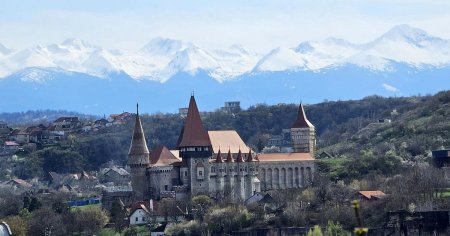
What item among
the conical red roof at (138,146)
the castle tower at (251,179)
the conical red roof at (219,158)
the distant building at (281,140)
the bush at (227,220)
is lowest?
the bush at (227,220)

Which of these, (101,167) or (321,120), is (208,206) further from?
(321,120)

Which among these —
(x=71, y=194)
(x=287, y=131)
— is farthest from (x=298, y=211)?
(x=287, y=131)

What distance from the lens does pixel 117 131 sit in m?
187

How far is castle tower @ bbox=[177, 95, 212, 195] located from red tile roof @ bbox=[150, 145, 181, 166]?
1579 millimetres

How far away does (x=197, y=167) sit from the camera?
109312 mm

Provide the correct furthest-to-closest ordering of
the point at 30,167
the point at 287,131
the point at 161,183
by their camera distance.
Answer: the point at 287,131 < the point at 30,167 < the point at 161,183

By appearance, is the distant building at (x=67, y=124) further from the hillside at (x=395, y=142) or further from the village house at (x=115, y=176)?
the hillside at (x=395, y=142)

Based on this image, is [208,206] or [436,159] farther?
[436,159]

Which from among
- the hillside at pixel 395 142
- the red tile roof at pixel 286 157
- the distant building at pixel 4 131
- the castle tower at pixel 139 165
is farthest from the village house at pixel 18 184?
the red tile roof at pixel 286 157

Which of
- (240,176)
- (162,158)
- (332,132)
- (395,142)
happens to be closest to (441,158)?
(240,176)

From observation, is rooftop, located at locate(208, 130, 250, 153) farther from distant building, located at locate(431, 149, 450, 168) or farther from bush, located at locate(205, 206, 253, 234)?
distant building, located at locate(431, 149, 450, 168)

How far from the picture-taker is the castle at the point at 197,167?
10950 cm

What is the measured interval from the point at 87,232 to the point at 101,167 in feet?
210

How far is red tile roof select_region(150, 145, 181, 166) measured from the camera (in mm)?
110938
